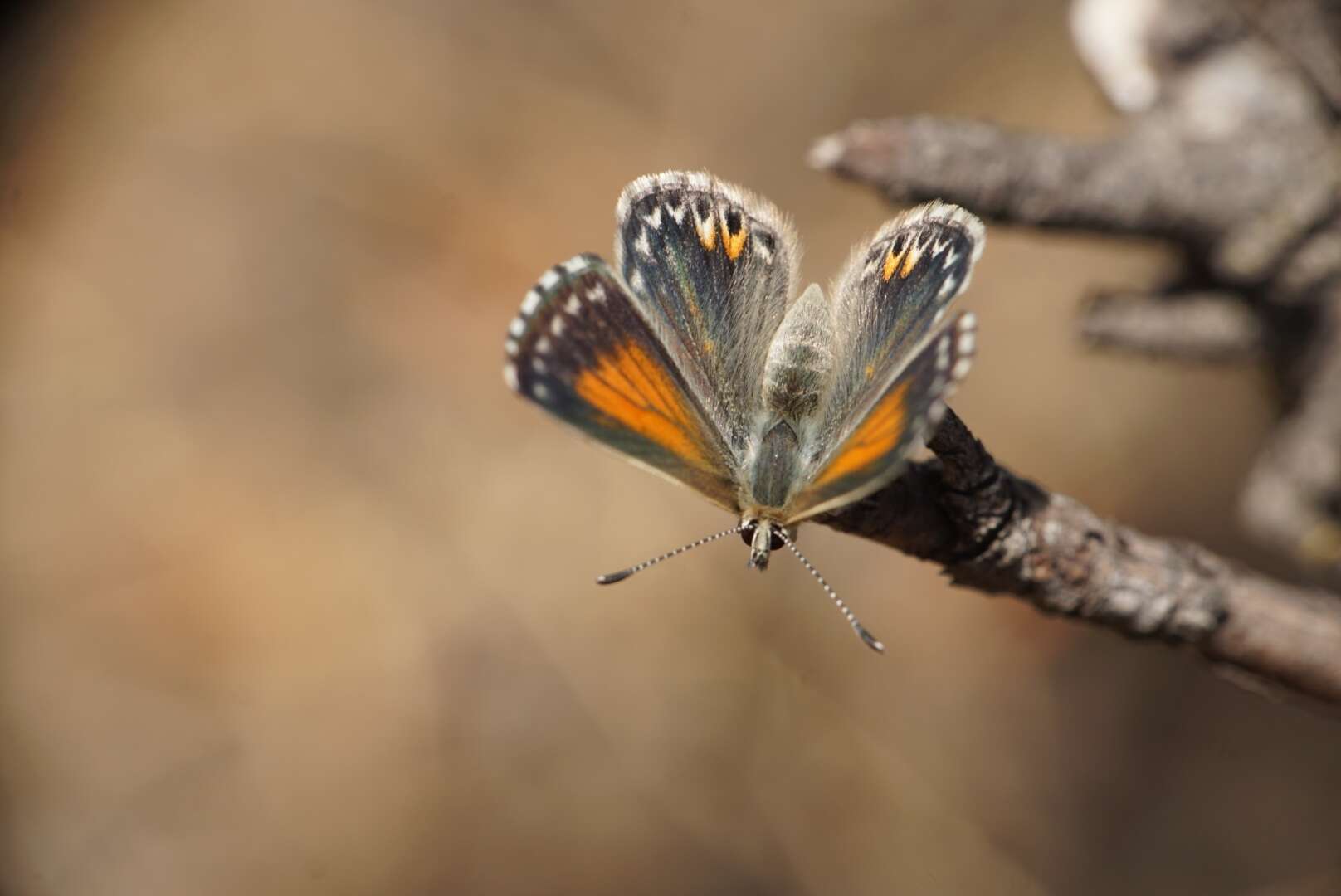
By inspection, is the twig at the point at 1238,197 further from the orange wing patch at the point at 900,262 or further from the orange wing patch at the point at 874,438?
the orange wing patch at the point at 874,438

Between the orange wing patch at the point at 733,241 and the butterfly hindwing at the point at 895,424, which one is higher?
the orange wing patch at the point at 733,241

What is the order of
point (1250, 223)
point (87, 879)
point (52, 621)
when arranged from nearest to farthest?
point (1250, 223)
point (87, 879)
point (52, 621)

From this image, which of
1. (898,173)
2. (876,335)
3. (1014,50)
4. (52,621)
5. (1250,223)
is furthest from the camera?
(1014,50)

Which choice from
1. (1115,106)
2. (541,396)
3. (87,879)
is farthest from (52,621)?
(1115,106)

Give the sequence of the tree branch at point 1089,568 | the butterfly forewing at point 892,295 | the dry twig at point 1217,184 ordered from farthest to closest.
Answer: the dry twig at point 1217,184, the butterfly forewing at point 892,295, the tree branch at point 1089,568

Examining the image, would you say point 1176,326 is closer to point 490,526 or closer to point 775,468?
point 775,468

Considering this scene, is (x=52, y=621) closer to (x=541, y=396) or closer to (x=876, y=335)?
(x=541, y=396)

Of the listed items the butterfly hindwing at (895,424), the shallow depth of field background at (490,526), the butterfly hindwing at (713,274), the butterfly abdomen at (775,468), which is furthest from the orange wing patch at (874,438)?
the shallow depth of field background at (490,526)

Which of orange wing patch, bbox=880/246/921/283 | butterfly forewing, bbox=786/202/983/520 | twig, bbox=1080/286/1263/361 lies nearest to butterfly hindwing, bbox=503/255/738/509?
butterfly forewing, bbox=786/202/983/520
